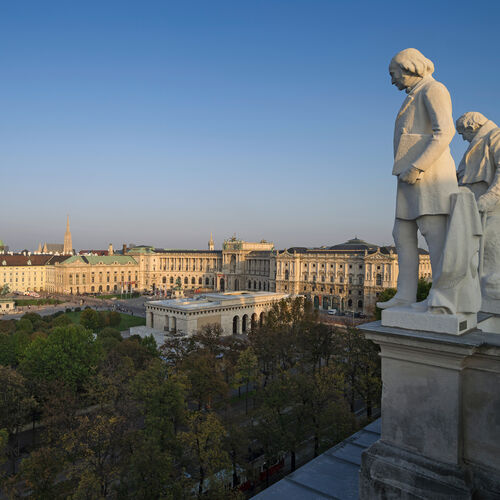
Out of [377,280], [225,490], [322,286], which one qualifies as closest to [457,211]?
[225,490]

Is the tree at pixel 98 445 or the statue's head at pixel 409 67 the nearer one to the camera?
the statue's head at pixel 409 67

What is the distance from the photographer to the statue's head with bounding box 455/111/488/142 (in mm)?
8703

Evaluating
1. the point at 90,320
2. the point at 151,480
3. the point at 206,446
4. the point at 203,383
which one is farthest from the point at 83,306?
the point at 151,480

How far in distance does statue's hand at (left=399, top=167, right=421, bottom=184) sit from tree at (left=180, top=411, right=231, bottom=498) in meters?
19.8

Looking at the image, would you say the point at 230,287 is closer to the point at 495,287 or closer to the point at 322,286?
the point at 322,286

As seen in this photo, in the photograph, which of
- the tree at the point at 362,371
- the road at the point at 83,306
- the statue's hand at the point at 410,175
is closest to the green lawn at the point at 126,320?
the road at the point at 83,306

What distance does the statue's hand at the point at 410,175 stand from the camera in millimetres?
6427

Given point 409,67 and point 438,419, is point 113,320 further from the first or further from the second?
point 409,67

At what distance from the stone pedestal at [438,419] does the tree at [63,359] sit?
115 feet

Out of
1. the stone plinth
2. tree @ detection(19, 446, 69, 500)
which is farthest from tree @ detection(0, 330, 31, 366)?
the stone plinth

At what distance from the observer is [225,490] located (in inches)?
768

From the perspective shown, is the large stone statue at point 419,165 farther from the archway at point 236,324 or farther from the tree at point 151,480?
the archway at point 236,324

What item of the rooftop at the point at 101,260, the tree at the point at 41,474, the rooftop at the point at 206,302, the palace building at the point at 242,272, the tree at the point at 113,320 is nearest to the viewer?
the tree at the point at 41,474

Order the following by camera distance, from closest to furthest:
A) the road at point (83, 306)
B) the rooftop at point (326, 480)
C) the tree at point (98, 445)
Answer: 1. the rooftop at point (326, 480)
2. the tree at point (98, 445)
3. the road at point (83, 306)
